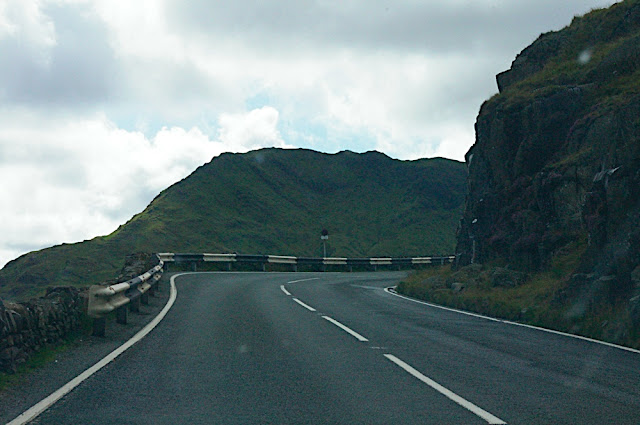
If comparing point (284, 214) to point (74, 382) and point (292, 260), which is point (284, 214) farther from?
point (74, 382)

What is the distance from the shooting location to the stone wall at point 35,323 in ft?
28.3

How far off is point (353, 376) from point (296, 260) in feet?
124

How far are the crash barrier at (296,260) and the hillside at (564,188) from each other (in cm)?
638

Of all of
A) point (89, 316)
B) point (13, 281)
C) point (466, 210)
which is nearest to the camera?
point (89, 316)

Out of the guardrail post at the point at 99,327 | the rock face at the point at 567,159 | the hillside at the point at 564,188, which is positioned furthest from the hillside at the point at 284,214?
the guardrail post at the point at 99,327

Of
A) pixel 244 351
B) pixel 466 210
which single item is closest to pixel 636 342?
pixel 244 351

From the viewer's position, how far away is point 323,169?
16150cm

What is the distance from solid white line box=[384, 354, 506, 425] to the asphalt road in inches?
0.5

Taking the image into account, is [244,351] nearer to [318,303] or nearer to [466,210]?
[318,303]

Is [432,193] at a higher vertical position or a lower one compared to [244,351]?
higher

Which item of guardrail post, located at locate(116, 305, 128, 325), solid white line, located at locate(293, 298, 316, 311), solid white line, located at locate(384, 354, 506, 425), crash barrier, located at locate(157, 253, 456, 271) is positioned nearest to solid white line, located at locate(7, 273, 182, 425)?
guardrail post, located at locate(116, 305, 128, 325)

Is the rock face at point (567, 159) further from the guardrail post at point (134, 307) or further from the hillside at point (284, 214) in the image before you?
the hillside at point (284, 214)

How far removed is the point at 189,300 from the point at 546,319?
9701mm

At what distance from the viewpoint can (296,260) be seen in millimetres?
46500
